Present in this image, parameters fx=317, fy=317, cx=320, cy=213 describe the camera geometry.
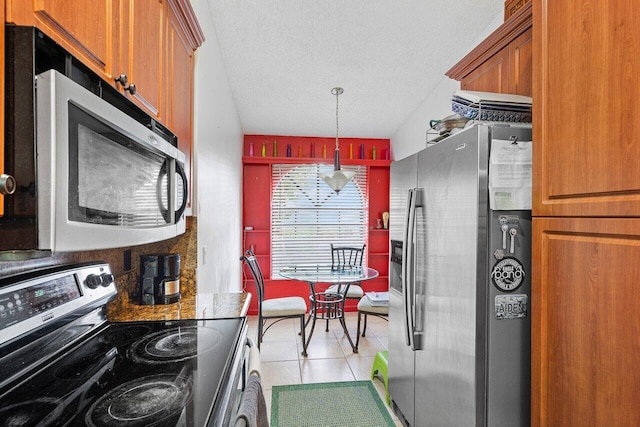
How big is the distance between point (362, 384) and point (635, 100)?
2495 mm

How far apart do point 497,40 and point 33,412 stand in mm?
2269

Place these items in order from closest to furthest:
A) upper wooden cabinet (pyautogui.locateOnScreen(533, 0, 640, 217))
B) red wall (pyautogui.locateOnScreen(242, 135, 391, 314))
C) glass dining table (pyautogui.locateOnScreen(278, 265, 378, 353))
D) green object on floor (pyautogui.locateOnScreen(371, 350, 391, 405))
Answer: upper wooden cabinet (pyautogui.locateOnScreen(533, 0, 640, 217))
green object on floor (pyautogui.locateOnScreen(371, 350, 391, 405))
glass dining table (pyautogui.locateOnScreen(278, 265, 378, 353))
red wall (pyautogui.locateOnScreen(242, 135, 391, 314))

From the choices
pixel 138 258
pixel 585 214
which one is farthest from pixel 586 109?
pixel 138 258

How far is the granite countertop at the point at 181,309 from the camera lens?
1.40m

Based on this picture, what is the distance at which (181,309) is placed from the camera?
1509 mm

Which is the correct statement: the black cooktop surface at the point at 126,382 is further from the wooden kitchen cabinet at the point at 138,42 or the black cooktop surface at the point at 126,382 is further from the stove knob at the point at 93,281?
the wooden kitchen cabinet at the point at 138,42

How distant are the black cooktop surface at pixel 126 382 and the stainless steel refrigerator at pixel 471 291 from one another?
96 cm

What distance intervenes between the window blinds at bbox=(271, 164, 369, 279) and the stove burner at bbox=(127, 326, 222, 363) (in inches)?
133

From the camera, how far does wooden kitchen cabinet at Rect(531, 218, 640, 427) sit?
2.62ft

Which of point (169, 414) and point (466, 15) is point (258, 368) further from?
point (466, 15)

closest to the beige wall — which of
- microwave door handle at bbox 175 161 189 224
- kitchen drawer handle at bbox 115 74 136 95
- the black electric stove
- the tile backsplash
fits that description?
the tile backsplash

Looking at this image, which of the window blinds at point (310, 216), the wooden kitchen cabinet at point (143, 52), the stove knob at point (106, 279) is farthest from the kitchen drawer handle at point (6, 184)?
the window blinds at point (310, 216)

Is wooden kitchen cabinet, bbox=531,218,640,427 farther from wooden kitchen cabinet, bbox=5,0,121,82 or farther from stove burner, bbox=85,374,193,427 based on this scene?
wooden kitchen cabinet, bbox=5,0,121,82

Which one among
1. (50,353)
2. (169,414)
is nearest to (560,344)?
(169,414)
